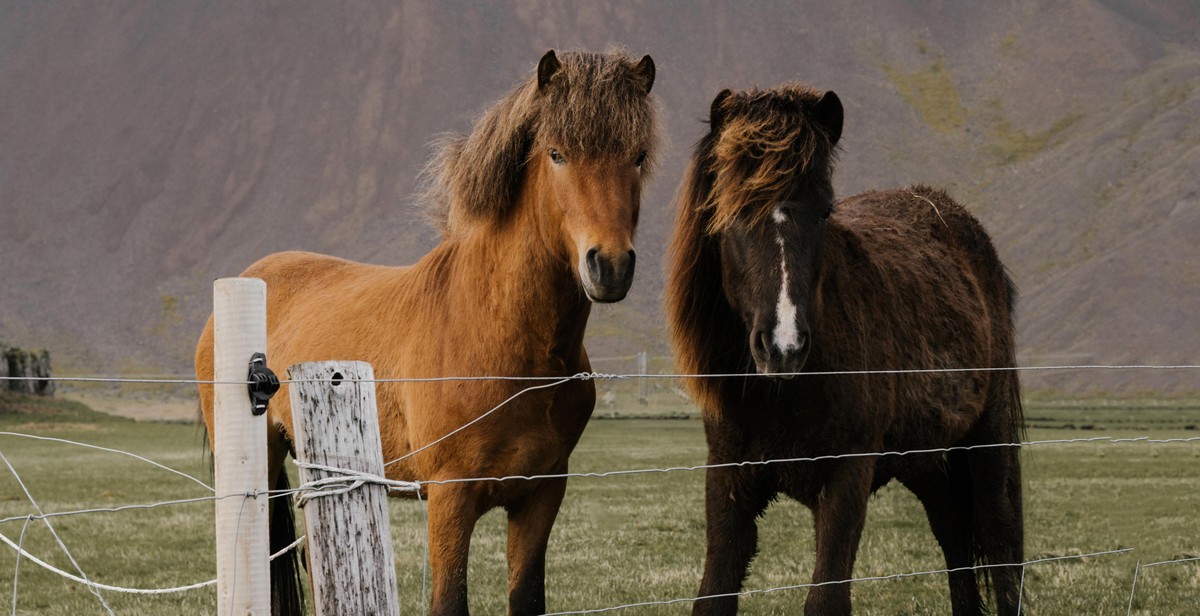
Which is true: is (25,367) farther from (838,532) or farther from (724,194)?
(838,532)

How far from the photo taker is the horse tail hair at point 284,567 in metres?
6.43

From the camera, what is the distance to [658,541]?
1116cm

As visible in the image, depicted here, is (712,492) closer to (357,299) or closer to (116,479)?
(357,299)

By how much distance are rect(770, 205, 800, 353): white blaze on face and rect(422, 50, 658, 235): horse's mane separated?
75cm

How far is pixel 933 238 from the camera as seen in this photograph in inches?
250

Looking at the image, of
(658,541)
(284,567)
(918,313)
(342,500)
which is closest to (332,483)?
(342,500)

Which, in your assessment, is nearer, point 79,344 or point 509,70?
point 79,344

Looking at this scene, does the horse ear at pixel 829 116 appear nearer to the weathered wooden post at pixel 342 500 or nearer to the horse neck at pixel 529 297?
the horse neck at pixel 529 297

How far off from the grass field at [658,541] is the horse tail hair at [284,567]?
1.36 m

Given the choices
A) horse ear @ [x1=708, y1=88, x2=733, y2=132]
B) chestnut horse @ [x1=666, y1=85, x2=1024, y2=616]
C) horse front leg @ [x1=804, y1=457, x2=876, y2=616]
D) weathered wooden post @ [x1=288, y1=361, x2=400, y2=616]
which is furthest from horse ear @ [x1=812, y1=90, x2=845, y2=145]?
weathered wooden post @ [x1=288, y1=361, x2=400, y2=616]

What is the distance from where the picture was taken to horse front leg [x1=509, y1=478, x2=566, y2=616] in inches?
197

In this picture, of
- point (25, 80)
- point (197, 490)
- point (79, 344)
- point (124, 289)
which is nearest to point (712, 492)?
point (197, 490)

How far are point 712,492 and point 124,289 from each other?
108 m

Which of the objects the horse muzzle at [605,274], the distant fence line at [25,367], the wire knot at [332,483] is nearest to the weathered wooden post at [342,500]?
the wire knot at [332,483]
